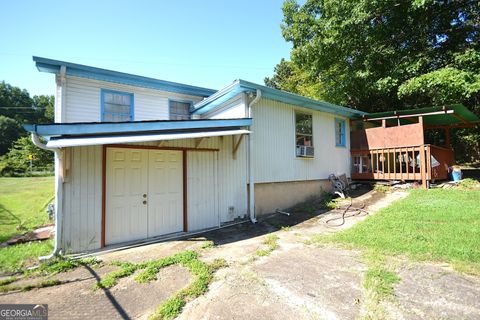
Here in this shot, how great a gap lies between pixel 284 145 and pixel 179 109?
4.63m

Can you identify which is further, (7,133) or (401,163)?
(7,133)

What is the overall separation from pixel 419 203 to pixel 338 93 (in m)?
9.16

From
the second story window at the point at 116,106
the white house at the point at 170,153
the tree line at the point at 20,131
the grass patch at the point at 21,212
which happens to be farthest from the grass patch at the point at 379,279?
the tree line at the point at 20,131

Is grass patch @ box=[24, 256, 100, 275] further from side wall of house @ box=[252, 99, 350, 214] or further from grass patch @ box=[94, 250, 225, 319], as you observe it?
side wall of house @ box=[252, 99, 350, 214]

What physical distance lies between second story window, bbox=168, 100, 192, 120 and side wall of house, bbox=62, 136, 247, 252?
12.1 ft

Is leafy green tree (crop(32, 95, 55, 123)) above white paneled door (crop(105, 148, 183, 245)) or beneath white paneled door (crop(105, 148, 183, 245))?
above

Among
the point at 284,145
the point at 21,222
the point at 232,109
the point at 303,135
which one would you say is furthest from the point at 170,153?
the point at 21,222

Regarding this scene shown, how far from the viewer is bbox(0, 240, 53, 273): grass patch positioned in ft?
14.0

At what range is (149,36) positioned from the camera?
9797 millimetres

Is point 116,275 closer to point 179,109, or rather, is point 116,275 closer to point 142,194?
point 142,194

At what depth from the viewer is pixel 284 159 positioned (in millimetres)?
8414

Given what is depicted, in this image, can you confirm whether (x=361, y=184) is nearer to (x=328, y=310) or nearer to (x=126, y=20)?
(x=328, y=310)

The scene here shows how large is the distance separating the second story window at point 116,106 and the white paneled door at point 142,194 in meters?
3.49

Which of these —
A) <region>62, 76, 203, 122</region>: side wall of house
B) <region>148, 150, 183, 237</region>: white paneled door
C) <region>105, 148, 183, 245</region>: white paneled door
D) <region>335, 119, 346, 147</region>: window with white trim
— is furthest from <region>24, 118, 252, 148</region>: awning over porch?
<region>335, 119, 346, 147</region>: window with white trim
